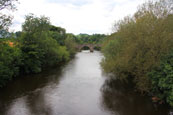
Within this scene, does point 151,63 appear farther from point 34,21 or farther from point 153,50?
point 34,21

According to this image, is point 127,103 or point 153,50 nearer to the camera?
point 153,50

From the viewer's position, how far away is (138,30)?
1463 centimetres

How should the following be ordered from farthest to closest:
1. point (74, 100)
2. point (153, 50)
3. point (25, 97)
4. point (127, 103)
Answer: point (25, 97), point (74, 100), point (127, 103), point (153, 50)

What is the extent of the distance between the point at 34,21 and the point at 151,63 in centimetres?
2116

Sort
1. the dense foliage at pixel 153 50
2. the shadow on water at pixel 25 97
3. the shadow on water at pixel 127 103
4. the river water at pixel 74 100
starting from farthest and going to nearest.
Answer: the shadow on water at pixel 25 97 < the river water at pixel 74 100 < the shadow on water at pixel 127 103 < the dense foliage at pixel 153 50

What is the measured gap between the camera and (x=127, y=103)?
47.1 feet

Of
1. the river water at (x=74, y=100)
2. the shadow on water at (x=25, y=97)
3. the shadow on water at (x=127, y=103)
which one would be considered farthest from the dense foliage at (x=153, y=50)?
the shadow on water at (x=25, y=97)

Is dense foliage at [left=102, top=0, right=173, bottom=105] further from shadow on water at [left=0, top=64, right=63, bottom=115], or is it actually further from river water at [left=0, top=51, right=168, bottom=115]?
shadow on water at [left=0, top=64, right=63, bottom=115]

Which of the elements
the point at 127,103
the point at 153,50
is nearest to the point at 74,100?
the point at 127,103

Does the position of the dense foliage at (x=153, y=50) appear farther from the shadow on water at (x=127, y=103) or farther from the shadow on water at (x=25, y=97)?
the shadow on water at (x=25, y=97)

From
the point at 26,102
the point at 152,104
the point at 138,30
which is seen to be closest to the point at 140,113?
the point at 152,104

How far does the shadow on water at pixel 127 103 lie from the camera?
12812mm

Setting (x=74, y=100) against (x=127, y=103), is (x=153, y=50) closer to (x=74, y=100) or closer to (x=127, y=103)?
(x=127, y=103)

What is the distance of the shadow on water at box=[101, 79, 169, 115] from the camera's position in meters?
12.8
